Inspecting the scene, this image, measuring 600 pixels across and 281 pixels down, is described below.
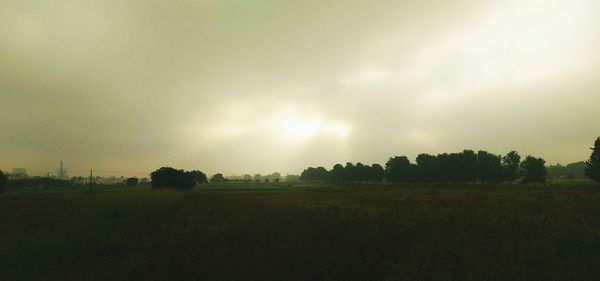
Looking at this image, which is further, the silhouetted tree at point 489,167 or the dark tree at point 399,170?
the dark tree at point 399,170

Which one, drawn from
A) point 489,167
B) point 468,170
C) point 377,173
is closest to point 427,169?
point 468,170

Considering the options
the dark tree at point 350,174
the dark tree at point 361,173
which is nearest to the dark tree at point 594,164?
the dark tree at point 361,173

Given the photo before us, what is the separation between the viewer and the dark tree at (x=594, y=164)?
82594 mm

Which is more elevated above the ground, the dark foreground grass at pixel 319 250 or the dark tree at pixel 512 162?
the dark tree at pixel 512 162

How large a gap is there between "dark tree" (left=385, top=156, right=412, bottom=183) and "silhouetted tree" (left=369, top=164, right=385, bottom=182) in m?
12.8

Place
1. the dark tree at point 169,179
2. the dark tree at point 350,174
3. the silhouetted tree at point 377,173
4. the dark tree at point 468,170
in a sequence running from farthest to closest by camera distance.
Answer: the dark tree at point 350,174
the silhouetted tree at point 377,173
the dark tree at point 468,170
the dark tree at point 169,179

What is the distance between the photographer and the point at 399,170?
438 ft

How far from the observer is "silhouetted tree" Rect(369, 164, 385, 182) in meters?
158

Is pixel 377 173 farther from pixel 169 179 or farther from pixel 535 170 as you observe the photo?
pixel 169 179

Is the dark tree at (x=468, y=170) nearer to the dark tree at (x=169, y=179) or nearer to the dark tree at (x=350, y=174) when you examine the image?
the dark tree at (x=350, y=174)

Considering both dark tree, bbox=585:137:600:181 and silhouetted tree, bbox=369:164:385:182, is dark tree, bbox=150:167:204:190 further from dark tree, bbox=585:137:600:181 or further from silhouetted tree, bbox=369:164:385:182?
dark tree, bbox=585:137:600:181

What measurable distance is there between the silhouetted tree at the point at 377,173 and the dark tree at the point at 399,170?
12.8 metres

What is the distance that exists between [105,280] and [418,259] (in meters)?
13.9

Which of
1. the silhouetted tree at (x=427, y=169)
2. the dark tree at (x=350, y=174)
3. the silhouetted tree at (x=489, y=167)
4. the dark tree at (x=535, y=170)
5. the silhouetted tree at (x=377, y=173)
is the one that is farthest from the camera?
the dark tree at (x=350, y=174)
